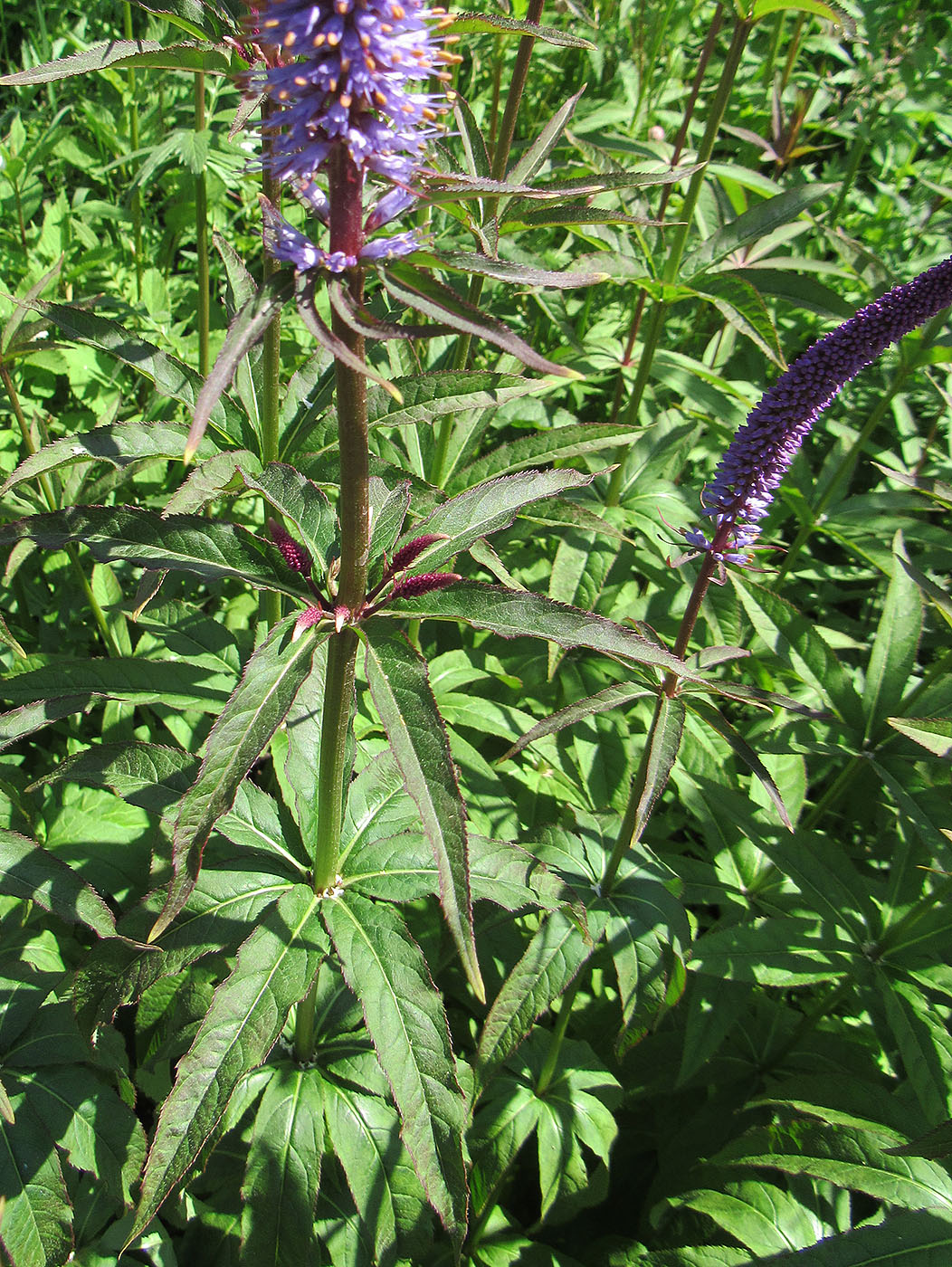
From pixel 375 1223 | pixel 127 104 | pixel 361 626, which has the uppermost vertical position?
pixel 127 104

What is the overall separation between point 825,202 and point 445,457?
334 cm

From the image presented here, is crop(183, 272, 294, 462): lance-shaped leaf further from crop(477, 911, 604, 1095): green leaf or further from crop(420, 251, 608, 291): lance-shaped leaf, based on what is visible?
crop(477, 911, 604, 1095): green leaf

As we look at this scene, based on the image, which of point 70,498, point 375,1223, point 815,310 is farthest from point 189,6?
point 375,1223

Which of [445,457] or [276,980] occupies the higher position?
[445,457]

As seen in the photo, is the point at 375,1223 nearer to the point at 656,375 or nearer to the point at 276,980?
the point at 276,980

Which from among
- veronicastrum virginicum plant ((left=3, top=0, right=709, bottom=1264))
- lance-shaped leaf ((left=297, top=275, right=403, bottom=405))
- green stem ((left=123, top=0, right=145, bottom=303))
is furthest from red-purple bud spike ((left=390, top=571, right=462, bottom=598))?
green stem ((left=123, top=0, right=145, bottom=303))

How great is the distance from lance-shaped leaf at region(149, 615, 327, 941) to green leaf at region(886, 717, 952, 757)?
1.58 meters

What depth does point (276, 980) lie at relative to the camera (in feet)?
5.61

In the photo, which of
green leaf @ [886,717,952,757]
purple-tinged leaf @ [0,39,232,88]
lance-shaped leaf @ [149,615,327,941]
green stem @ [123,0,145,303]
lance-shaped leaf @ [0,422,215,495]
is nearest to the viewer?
lance-shaped leaf @ [149,615,327,941]

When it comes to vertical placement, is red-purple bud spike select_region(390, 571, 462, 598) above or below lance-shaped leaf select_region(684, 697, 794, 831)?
above

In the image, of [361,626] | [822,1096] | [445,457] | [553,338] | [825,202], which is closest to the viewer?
[361,626]

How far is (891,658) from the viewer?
2771 millimetres

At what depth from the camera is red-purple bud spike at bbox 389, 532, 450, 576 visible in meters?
1.57

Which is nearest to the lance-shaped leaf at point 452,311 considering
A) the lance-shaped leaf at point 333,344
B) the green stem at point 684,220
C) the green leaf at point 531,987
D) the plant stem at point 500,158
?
the lance-shaped leaf at point 333,344
